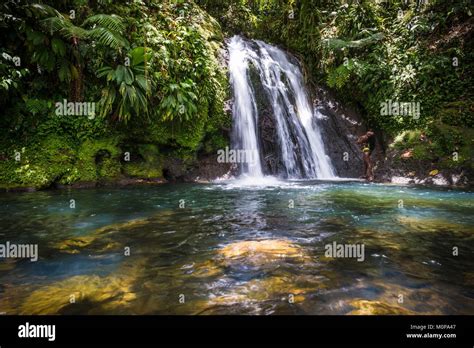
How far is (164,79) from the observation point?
32.6 ft

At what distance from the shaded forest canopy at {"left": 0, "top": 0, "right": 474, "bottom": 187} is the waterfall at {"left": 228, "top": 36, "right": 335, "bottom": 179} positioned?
748mm

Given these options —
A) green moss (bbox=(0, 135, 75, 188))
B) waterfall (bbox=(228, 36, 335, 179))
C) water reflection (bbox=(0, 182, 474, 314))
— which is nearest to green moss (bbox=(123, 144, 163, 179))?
green moss (bbox=(0, 135, 75, 188))

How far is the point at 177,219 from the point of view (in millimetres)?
5445

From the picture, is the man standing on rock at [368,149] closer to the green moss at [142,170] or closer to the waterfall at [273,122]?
the waterfall at [273,122]

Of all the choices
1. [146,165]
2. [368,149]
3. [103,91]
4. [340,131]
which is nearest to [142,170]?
[146,165]

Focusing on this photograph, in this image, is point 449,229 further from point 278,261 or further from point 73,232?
point 73,232

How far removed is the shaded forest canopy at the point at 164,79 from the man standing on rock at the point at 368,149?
0.62 metres

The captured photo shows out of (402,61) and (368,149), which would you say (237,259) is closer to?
(368,149)

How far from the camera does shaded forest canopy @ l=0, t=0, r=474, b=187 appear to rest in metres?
8.47

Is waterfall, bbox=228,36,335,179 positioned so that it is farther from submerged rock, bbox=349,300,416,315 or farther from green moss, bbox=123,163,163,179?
submerged rock, bbox=349,300,416,315

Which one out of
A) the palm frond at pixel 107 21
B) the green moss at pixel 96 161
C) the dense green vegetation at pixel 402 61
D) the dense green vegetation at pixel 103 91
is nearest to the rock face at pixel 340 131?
the dense green vegetation at pixel 402 61

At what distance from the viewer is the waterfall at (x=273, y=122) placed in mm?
11664

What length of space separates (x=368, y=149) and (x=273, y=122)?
3.63m

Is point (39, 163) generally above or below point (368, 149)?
below
